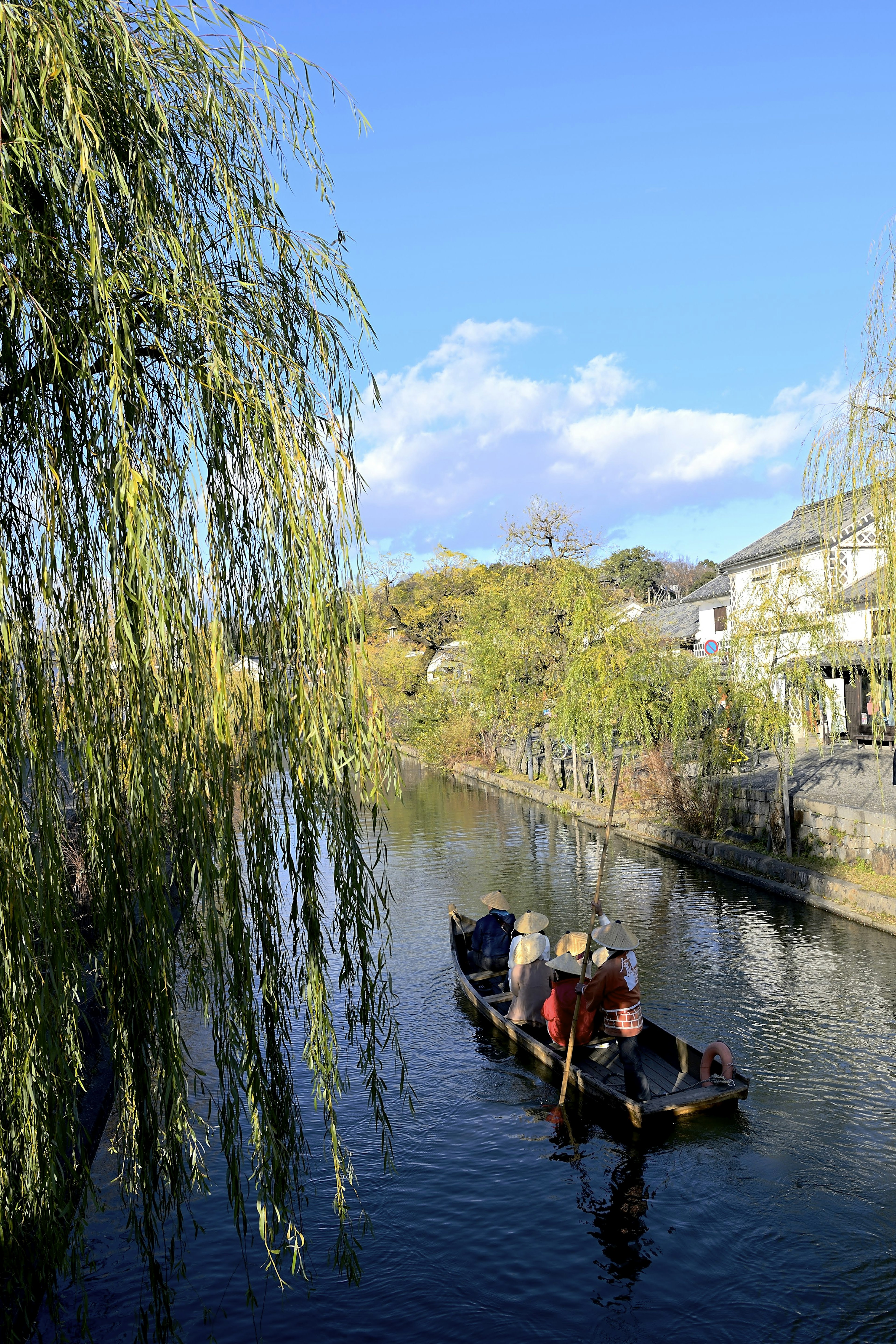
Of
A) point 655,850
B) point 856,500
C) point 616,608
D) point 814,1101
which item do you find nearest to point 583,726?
point 655,850

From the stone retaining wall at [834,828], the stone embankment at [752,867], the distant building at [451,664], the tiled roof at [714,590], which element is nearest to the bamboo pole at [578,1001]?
the stone embankment at [752,867]

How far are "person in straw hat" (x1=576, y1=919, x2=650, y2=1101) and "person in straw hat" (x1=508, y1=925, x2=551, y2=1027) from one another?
4.36ft

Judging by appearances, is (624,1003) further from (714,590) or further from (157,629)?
(714,590)

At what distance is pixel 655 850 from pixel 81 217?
18461 mm

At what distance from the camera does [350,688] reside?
4.55 meters

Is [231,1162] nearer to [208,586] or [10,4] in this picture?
[208,586]

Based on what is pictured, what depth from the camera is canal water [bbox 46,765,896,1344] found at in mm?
6320

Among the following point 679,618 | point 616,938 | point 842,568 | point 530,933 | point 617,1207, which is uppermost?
point 679,618

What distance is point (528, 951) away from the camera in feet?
35.3

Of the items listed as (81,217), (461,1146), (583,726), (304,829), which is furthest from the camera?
(583,726)

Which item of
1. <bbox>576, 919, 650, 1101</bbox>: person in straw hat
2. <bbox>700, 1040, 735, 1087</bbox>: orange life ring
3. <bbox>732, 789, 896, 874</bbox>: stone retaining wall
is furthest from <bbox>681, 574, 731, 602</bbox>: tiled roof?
<bbox>700, 1040, 735, 1087</bbox>: orange life ring

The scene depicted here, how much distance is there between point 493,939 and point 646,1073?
3.79m

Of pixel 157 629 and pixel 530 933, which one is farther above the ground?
pixel 157 629

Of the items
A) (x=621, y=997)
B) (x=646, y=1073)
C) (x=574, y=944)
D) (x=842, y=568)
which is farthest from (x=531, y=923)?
(x=842, y=568)
